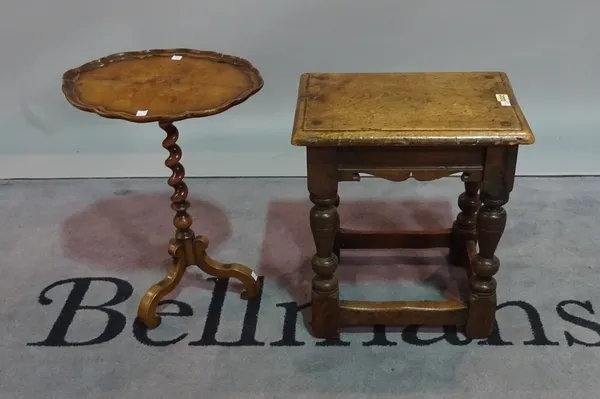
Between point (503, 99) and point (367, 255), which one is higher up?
point (503, 99)

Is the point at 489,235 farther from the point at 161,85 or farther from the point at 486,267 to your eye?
the point at 161,85

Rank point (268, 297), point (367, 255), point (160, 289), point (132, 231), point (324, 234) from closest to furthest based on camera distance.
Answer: point (324, 234), point (160, 289), point (268, 297), point (367, 255), point (132, 231)

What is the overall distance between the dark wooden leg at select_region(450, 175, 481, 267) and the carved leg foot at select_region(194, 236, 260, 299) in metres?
0.60

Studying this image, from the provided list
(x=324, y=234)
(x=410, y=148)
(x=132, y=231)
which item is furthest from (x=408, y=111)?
(x=132, y=231)

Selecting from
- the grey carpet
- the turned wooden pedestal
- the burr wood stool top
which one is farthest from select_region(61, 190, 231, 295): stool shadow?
the burr wood stool top

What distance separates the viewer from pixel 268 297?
7.00ft

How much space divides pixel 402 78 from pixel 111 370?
3.51 ft

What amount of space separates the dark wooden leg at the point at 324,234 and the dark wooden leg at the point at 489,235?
35cm

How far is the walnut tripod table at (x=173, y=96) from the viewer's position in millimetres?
1713

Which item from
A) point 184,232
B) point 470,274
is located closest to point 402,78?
point 470,274

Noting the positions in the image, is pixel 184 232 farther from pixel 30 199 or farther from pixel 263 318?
pixel 30 199

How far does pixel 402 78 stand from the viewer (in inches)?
77.3

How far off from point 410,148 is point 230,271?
0.68 meters

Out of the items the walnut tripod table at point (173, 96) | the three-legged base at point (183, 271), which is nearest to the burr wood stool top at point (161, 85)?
the walnut tripod table at point (173, 96)
